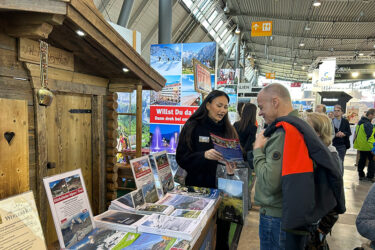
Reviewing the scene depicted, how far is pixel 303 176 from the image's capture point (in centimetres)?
130

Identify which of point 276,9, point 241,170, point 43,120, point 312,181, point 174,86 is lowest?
point 241,170

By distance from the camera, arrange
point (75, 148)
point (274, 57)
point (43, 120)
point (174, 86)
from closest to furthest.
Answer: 1. point (43, 120)
2. point (75, 148)
3. point (174, 86)
4. point (274, 57)

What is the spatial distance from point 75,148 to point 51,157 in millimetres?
294

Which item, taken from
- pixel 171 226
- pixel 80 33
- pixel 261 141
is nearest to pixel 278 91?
pixel 261 141

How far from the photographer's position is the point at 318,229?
2061 millimetres

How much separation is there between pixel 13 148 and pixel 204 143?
141 centimetres

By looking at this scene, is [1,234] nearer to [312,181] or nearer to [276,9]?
[312,181]

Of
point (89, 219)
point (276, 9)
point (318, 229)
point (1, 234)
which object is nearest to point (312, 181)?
point (318, 229)

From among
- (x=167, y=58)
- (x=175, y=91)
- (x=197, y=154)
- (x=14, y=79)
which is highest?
(x=167, y=58)

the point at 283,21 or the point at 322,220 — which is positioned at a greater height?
the point at 283,21

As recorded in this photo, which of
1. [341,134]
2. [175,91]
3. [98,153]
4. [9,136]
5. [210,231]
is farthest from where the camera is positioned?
[341,134]

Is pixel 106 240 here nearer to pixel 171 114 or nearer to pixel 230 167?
pixel 230 167

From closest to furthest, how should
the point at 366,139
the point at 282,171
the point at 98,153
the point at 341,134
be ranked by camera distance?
the point at 282,171, the point at 98,153, the point at 341,134, the point at 366,139

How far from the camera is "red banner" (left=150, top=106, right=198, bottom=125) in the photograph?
480cm
